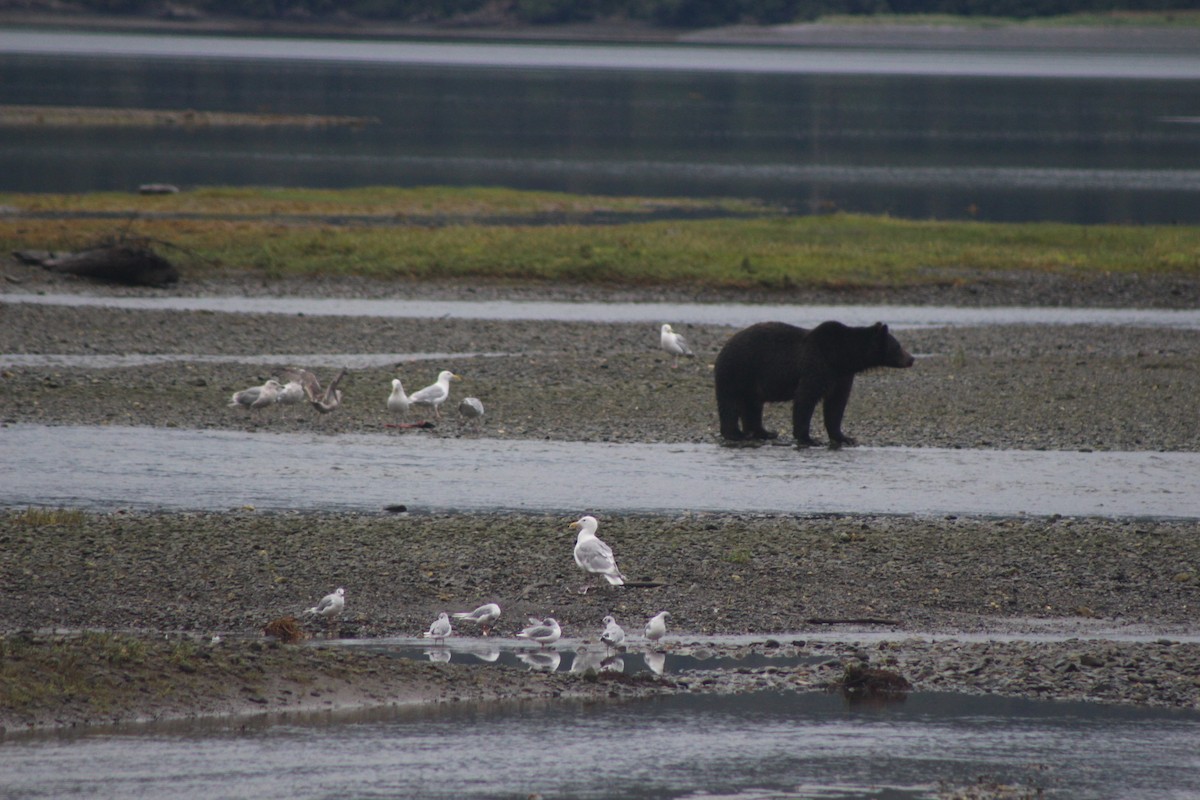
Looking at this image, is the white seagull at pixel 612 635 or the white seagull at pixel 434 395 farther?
the white seagull at pixel 434 395

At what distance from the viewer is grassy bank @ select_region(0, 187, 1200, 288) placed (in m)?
32.4

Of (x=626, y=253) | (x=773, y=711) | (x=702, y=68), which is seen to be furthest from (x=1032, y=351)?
(x=702, y=68)

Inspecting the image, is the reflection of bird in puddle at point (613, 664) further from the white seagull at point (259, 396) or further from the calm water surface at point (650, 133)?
the calm water surface at point (650, 133)

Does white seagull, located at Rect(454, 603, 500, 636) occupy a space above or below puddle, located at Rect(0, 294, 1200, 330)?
above

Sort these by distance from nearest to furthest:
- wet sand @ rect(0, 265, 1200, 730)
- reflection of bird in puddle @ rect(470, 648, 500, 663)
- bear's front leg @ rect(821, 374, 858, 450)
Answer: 1. wet sand @ rect(0, 265, 1200, 730)
2. reflection of bird in puddle @ rect(470, 648, 500, 663)
3. bear's front leg @ rect(821, 374, 858, 450)

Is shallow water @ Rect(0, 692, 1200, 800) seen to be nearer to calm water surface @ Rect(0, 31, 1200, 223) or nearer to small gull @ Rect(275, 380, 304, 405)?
small gull @ Rect(275, 380, 304, 405)

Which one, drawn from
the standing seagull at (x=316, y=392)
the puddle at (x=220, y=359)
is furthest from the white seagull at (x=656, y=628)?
the puddle at (x=220, y=359)

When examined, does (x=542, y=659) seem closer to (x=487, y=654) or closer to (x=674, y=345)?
(x=487, y=654)

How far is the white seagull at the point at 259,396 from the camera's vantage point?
18688 millimetres

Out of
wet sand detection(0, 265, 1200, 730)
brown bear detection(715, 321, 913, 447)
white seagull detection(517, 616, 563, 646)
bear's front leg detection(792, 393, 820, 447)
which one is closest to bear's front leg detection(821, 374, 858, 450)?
brown bear detection(715, 321, 913, 447)

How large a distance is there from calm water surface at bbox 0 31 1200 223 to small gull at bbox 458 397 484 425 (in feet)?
102

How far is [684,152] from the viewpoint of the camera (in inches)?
2938

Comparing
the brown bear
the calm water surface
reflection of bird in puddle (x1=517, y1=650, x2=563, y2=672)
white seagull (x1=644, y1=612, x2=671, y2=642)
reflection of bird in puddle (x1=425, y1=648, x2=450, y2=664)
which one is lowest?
the calm water surface

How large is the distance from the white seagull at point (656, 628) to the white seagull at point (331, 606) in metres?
2.15
